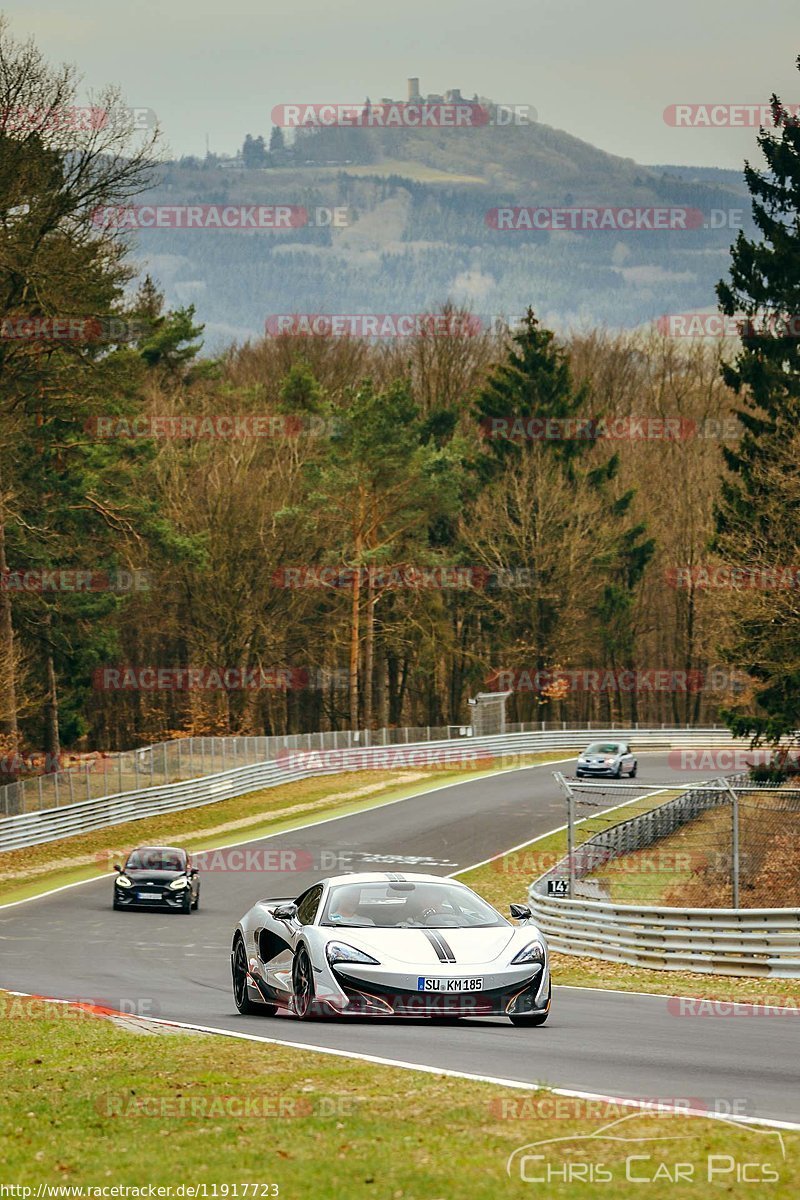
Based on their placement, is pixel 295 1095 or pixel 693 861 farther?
pixel 693 861

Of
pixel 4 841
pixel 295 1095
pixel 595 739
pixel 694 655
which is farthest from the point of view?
pixel 694 655

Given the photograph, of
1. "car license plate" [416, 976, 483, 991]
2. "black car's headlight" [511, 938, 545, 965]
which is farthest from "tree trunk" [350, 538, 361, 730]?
"car license plate" [416, 976, 483, 991]

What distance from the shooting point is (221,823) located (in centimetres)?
4981

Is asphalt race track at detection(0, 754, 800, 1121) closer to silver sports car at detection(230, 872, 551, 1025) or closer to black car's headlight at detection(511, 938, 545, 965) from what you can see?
silver sports car at detection(230, 872, 551, 1025)

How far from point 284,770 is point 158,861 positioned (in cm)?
2521

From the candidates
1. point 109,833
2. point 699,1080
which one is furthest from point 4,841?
point 699,1080

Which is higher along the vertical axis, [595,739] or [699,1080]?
[699,1080]

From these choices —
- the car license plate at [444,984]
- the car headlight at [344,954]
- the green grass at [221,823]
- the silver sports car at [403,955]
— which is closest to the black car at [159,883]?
the green grass at [221,823]

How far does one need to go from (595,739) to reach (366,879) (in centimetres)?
6235

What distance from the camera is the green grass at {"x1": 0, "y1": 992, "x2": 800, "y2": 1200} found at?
23.0 ft

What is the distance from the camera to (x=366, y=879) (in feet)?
46.4

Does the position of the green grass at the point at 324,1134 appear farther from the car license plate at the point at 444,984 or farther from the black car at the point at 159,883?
the black car at the point at 159,883

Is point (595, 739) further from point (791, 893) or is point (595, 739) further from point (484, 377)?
Answer: point (791, 893)

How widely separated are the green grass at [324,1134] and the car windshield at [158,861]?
22623 millimetres
